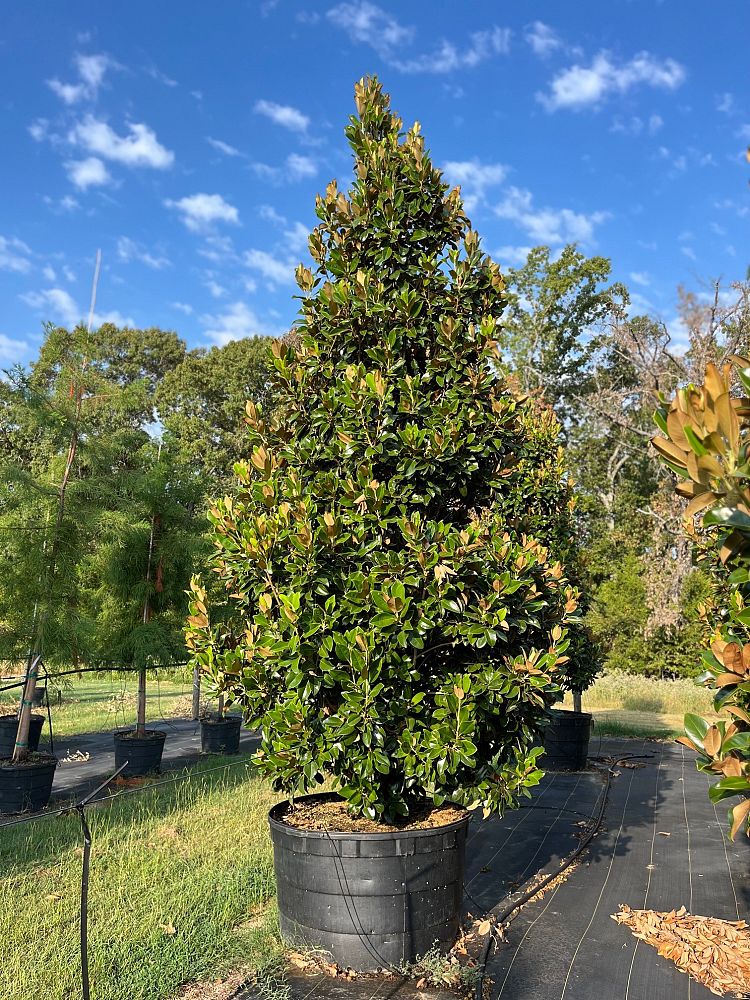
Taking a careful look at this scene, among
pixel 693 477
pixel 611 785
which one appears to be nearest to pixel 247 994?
pixel 693 477

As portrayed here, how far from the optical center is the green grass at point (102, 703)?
12.7 meters

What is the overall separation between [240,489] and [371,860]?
2127 mm

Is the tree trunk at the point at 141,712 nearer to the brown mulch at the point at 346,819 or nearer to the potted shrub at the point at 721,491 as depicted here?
the brown mulch at the point at 346,819

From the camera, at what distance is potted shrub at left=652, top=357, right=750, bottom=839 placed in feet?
A: 4.73

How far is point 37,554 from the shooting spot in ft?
23.8

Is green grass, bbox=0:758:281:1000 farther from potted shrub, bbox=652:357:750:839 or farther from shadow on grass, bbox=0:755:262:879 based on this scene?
potted shrub, bbox=652:357:750:839

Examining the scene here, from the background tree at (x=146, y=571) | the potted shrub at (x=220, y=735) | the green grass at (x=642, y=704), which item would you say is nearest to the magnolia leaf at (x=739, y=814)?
the background tree at (x=146, y=571)

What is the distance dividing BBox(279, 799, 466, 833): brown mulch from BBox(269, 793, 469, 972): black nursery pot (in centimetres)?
12

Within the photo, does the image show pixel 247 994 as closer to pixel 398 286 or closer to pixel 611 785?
pixel 398 286

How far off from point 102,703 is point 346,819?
44.4 feet

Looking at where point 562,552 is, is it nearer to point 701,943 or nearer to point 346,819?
point 701,943

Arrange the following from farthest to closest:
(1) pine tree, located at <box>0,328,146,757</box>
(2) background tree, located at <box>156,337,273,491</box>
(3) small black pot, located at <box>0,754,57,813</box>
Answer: (2) background tree, located at <box>156,337,273,491</box>, (1) pine tree, located at <box>0,328,146,757</box>, (3) small black pot, located at <box>0,754,57,813</box>

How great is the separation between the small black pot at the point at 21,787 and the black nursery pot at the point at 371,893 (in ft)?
14.3

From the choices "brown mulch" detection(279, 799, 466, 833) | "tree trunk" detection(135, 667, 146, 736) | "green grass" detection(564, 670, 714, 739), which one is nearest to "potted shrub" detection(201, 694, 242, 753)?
"tree trunk" detection(135, 667, 146, 736)
